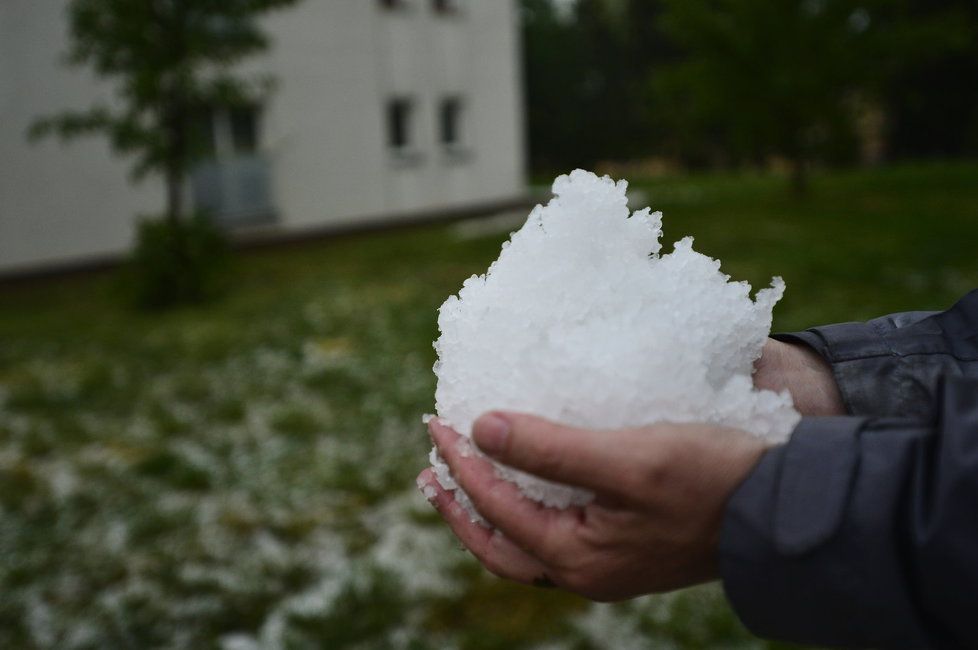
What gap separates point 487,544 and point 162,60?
7.74 meters

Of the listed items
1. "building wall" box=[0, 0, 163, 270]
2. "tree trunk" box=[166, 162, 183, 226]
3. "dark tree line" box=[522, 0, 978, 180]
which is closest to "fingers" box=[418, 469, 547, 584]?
"tree trunk" box=[166, 162, 183, 226]

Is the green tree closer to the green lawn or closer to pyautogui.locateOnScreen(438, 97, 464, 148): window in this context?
the green lawn

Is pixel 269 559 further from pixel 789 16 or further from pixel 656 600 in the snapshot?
pixel 789 16

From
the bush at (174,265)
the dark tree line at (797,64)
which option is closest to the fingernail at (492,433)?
the bush at (174,265)

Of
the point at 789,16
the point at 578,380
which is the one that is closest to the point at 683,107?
the point at 789,16

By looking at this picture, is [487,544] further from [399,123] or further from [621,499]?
[399,123]

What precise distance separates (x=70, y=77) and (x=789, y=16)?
1038 centimetres

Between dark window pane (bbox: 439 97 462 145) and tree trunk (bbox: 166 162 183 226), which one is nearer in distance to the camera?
tree trunk (bbox: 166 162 183 226)

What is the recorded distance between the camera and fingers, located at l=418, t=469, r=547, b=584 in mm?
1167

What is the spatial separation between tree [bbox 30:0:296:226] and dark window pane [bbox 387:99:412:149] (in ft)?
21.9

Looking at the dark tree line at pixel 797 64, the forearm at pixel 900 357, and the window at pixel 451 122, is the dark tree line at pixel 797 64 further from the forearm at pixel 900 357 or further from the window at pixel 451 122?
the forearm at pixel 900 357

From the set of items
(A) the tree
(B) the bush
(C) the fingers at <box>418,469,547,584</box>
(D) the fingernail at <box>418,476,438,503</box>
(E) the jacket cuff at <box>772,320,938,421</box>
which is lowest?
(B) the bush

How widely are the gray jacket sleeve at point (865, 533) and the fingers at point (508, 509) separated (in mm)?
226

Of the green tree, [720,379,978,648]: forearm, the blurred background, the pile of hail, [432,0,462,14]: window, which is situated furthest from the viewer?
[432,0,462,14]: window
